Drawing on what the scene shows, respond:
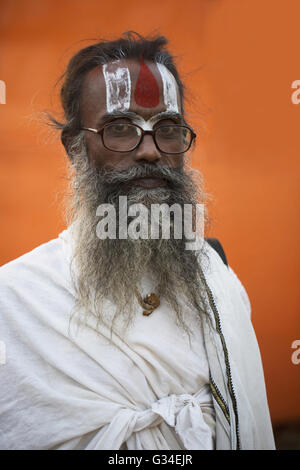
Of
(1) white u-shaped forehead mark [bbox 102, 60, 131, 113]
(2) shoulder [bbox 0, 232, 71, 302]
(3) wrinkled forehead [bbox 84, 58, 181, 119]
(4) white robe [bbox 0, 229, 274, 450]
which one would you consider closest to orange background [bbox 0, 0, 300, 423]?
(3) wrinkled forehead [bbox 84, 58, 181, 119]

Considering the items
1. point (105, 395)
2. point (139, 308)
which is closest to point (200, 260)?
point (139, 308)

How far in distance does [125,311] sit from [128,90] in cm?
95

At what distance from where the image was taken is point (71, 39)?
2662 millimetres

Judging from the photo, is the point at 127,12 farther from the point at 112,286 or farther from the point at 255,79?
the point at 112,286

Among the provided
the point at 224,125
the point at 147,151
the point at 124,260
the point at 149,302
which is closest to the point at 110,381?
the point at 149,302

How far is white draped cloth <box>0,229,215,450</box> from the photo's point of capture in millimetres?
1246

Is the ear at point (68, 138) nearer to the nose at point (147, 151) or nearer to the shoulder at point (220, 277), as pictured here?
the nose at point (147, 151)

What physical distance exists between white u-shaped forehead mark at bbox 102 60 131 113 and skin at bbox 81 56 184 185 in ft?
0.06

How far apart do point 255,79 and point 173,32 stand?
28.4 inches

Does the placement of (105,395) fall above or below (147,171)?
below

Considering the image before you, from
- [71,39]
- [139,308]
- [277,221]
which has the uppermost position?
[71,39]

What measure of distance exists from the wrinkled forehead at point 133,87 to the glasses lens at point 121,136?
7cm

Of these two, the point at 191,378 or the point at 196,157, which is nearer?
the point at 191,378

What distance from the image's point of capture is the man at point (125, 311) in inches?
50.3
